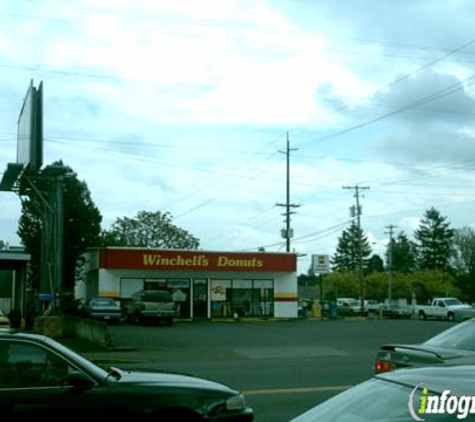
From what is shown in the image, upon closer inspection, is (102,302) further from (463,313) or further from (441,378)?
(441,378)

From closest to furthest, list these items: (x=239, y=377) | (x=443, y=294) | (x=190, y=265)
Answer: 1. (x=239, y=377)
2. (x=190, y=265)
3. (x=443, y=294)

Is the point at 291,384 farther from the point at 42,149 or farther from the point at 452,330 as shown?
the point at 42,149

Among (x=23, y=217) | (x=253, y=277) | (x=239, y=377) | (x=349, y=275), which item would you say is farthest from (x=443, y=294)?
(x=239, y=377)

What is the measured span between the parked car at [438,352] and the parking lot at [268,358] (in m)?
2.11

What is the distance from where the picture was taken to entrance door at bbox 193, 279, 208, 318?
49.7 metres

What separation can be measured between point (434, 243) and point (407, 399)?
119052 millimetres

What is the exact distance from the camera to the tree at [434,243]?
384 feet

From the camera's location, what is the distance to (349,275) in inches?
4515

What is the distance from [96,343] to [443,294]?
263 ft

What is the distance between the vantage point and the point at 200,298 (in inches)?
1976

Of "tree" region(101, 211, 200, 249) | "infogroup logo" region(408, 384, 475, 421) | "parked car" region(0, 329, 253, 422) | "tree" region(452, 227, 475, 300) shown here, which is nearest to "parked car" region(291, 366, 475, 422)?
"infogroup logo" region(408, 384, 475, 421)

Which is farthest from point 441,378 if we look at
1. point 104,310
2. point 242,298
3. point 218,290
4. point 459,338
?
point 242,298

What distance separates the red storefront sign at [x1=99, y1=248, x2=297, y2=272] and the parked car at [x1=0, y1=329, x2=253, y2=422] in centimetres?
4107

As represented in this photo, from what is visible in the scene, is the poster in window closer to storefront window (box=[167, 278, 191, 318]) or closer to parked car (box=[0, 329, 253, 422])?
storefront window (box=[167, 278, 191, 318])
